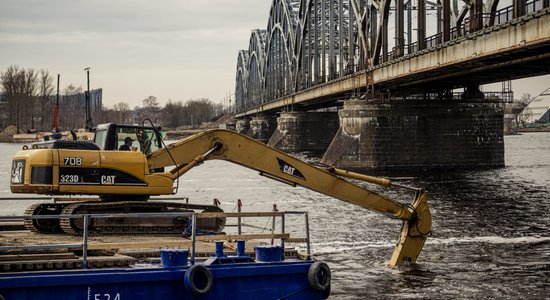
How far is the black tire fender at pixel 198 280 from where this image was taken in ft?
52.2

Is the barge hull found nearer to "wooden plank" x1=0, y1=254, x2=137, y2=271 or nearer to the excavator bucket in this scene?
"wooden plank" x1=0, y1=254, x2=137, y2=271

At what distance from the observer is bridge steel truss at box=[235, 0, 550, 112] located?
56581 mm

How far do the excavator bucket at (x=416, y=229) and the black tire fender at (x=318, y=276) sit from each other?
6756 millimetres

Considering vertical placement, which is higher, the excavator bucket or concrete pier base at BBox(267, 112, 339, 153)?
concrete pier base at BBox(267, 112, 339, 153)

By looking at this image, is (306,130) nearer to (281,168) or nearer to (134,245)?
(281,168)

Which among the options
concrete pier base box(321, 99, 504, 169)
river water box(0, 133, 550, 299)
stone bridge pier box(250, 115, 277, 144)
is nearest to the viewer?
river water box(0, 133, 550, 299)

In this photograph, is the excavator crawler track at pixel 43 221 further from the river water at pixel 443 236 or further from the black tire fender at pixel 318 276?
the river water at pixel 443 236

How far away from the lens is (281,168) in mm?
21922

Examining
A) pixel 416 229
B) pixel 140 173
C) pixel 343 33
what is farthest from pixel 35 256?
pixel 343 33

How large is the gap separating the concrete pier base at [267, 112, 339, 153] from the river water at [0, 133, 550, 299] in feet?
175

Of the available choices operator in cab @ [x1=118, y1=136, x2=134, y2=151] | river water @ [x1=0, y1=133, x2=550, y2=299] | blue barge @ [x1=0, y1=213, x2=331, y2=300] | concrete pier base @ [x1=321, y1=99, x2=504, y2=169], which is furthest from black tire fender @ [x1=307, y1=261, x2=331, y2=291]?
concrete pier base @ [x1=321, y1=99, x2=504, y2=169]

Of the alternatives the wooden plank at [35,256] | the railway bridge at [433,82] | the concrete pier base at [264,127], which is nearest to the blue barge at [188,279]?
the wooden plank at [35,256]

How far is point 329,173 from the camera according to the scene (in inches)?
883

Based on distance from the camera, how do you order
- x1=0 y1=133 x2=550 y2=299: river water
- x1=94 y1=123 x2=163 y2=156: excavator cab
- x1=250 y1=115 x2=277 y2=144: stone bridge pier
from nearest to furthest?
x1=94 y1=123 x2=163 y2=156: excavator cab, x1=0 y1=133 x2=550 y2=299: river water, x1=250 y1=115 x2=277 y2=144: stone bridge pier
